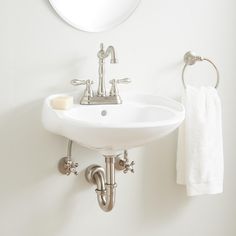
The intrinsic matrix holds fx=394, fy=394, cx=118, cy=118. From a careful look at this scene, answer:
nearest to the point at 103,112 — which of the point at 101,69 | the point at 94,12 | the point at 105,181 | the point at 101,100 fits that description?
the point at 101,100

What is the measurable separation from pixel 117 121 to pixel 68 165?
27cm

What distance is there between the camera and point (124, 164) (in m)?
1.69

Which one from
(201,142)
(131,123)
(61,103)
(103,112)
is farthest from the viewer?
(201,142)

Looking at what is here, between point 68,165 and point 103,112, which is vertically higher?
point 103,112

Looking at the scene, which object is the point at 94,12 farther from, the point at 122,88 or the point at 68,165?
the point at 68,165

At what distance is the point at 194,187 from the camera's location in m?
1.70

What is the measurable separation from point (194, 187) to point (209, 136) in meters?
0.23

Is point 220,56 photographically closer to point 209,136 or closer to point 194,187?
point 209,136

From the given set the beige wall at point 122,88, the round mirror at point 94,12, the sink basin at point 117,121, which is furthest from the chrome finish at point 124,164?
the round mirror at point 94,12

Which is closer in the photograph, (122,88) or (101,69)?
(101,69)

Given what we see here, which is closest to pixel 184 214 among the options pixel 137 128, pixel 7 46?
pixel 137 128

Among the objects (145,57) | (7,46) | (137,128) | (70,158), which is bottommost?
(137,128)

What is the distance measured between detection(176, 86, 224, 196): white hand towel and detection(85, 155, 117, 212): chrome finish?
350mm

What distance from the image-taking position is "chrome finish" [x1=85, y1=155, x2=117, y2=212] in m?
1.57
